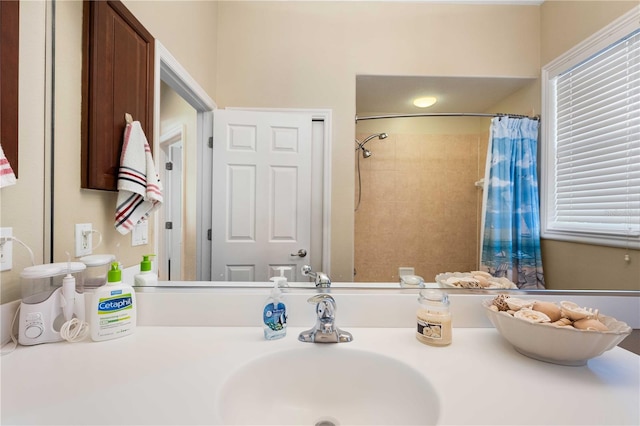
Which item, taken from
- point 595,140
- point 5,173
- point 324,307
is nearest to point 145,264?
point 5,173

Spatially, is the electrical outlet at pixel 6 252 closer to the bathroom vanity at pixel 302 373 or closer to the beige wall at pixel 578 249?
the bathroom vanity at pixel 302 373

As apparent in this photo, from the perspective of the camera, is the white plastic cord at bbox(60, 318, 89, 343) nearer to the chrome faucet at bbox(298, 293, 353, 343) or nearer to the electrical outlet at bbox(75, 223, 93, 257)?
the electrical outlet at bbox(75, 223, 93, 257)

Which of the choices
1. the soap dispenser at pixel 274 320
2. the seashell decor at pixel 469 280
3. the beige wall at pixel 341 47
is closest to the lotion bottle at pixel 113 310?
the soap dispenser at pixel 274 320

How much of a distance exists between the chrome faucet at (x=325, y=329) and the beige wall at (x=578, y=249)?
0.76 metres

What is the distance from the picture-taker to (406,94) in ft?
3.04

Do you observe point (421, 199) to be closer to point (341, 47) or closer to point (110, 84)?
point (341, 47)

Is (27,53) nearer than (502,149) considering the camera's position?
Yes

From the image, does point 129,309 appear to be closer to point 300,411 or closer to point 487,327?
point 300,411

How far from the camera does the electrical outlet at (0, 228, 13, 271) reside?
701mm

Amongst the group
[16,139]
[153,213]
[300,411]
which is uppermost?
[16,139]

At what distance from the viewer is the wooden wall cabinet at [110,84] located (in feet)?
2.88

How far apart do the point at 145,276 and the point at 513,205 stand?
128 centimetres

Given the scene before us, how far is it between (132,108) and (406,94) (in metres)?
0.95

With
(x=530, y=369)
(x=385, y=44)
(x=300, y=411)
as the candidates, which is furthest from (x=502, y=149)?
(x=300, y=411)
